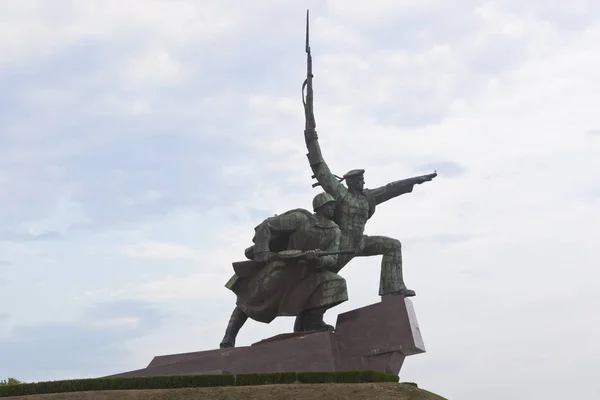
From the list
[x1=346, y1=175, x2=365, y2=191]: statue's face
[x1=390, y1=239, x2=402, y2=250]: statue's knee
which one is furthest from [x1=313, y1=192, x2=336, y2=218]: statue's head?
[x1=390, y1=239, x2=402, y2=250]: statue's knee

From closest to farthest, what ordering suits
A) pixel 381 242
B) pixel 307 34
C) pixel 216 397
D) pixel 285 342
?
pixel 216 397
pixel 285 342
pixel 381 242
pixel 307 34

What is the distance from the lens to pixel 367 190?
25844 mm

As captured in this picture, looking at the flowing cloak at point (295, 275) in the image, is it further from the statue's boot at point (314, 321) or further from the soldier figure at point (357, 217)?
the soldier figure at point (357, 217)

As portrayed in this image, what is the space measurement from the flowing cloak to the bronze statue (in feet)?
1.63

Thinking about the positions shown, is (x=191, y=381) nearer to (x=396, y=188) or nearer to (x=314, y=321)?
(x=314, y=321)

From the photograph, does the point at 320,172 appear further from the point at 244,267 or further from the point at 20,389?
the point at 20,389

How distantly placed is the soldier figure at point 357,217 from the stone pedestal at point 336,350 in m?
0.80

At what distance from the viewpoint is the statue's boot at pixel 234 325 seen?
25203 mm

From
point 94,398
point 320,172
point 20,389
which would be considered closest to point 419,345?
point 320,172

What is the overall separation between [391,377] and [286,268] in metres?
3.43

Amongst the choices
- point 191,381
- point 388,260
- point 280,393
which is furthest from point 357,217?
point 191,381

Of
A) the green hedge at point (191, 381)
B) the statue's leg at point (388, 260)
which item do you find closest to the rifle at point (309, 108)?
the statue's leg at point (388, 260)

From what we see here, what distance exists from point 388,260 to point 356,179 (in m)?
2.00

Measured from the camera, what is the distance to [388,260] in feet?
82.3
